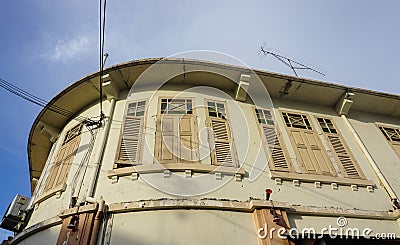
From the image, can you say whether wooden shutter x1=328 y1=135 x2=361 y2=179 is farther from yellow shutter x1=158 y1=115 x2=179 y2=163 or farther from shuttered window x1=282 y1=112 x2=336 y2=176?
yellow shutter x1=158 y1=115 x2=179 y2=163

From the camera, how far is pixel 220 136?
6246 millimetres

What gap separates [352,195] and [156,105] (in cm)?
490

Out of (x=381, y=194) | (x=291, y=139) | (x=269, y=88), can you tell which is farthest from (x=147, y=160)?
(x=381, y=194)

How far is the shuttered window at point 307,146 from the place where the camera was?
246 inches

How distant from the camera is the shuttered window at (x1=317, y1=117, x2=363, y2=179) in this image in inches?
250

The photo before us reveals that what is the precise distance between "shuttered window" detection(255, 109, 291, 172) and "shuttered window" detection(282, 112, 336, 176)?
40 cm

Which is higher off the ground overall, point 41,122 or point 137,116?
point 41,122

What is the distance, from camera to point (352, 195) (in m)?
5.85

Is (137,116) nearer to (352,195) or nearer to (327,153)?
(327,153)

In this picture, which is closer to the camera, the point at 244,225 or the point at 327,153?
the point at 244,225

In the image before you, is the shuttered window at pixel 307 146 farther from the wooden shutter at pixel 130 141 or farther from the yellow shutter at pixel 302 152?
the wooden shutter at pixel 130 141

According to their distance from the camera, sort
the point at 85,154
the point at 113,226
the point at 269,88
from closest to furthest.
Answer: the point at 113,226 → the point at 85,154 → the point at 269,88

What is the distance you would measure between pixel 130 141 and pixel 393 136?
7542 mm

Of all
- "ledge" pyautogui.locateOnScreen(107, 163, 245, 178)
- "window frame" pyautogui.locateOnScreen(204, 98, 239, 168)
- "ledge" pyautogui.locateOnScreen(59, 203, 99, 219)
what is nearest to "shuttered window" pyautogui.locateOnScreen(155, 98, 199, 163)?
"ledge" pyautogui.locateOnScreen(107, 163, 245, 178)
